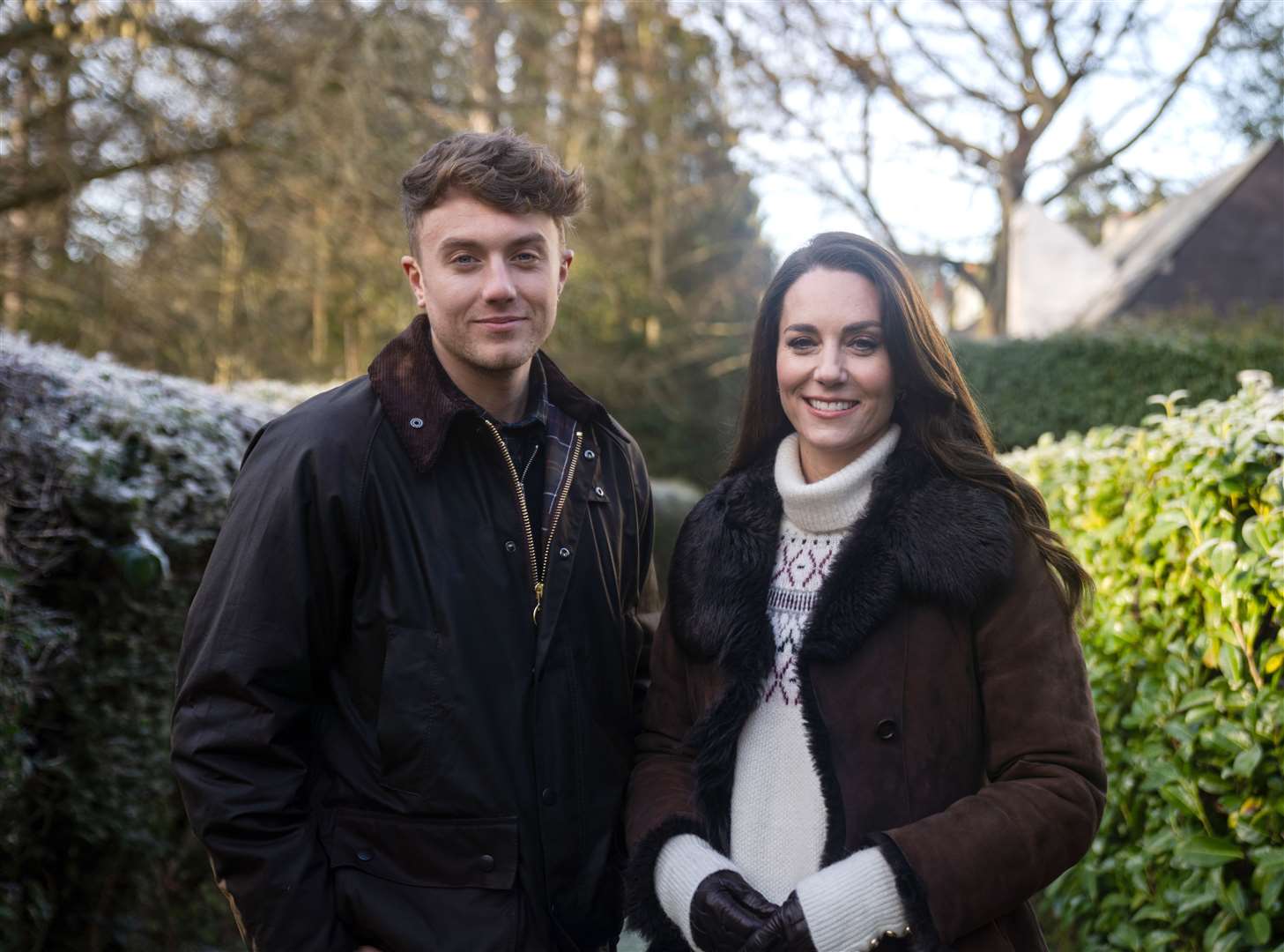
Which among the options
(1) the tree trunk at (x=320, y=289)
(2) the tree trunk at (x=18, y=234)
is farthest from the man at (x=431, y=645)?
(1) the tree trunk at (x=320, y=289)

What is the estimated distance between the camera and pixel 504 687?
2.38 m

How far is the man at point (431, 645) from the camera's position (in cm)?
222

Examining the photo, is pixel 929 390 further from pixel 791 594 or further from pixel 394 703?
pixel 394 703

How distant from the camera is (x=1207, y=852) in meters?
2.93

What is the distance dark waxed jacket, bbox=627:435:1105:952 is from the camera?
2072 millimetres

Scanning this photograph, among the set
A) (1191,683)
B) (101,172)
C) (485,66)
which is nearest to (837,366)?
(1191,683)

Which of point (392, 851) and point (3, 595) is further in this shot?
A: point (3, 595)

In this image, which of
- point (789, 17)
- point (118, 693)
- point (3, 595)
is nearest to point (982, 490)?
point (3, 595)

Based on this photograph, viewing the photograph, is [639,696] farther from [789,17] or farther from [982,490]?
[789,17]

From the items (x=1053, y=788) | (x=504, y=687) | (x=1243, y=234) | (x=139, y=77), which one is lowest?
(x=1053, y=788)

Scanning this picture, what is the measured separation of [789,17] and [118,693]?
15.8 metres

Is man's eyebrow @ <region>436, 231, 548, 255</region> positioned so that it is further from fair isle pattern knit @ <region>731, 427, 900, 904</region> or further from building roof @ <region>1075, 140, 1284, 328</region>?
building roof @ <region>1075, 140, 1284, 328</region>

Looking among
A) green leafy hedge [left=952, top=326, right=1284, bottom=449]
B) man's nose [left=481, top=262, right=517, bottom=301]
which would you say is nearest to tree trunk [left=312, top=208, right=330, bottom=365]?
green leafy hedge [left=952, top=326, right=1284, bottom=449]

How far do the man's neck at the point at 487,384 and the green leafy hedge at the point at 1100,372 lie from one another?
345 inches
